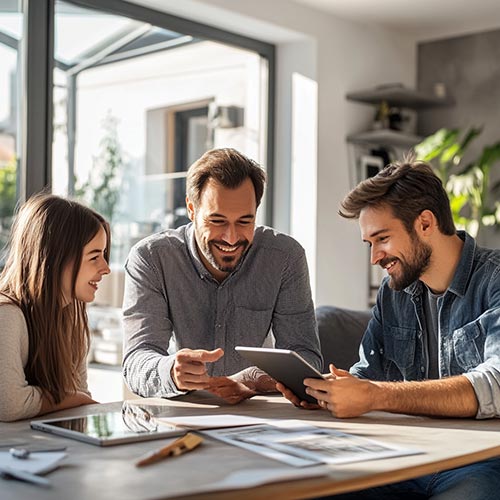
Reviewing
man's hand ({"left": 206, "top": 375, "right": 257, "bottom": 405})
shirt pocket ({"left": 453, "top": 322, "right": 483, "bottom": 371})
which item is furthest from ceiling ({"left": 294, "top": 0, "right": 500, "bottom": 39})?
man's hand ({"left": 206, "top": 375, "right": 257, "bottom": 405})

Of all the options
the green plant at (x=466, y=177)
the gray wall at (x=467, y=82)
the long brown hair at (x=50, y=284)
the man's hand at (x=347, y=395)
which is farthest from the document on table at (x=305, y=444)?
the gray wall at (x=467, y=82)

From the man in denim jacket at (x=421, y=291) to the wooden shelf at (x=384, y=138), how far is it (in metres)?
3.00

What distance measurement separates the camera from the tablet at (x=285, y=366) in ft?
6.34

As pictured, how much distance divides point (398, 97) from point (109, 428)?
417 centimetres

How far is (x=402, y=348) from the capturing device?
95.0 inches

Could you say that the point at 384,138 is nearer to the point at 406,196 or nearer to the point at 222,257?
the point at 222,257

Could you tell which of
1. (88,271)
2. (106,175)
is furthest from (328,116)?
(88,271)

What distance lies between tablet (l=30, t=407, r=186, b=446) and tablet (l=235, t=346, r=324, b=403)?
28cm

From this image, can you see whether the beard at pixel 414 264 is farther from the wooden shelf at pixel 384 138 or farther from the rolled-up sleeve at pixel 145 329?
the wooden shelf at pixel 384 138

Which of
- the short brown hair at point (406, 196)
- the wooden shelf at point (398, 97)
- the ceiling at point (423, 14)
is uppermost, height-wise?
the ceiling at point (423, 14)

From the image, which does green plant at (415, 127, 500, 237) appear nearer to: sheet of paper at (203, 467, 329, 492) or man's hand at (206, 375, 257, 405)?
man's hand at (206, 375, 257, 405)

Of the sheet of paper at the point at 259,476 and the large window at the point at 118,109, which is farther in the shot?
the large window at the point at 118,109

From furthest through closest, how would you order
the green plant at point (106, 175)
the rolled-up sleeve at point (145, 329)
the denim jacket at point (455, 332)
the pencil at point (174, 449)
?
the green plant at point (106, 175)
the rolled-up sleeve at point (145, 329)
the denim jacket at point (455, 332)
the pencil at point (174, 449)

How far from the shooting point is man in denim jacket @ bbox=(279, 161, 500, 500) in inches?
86.1
